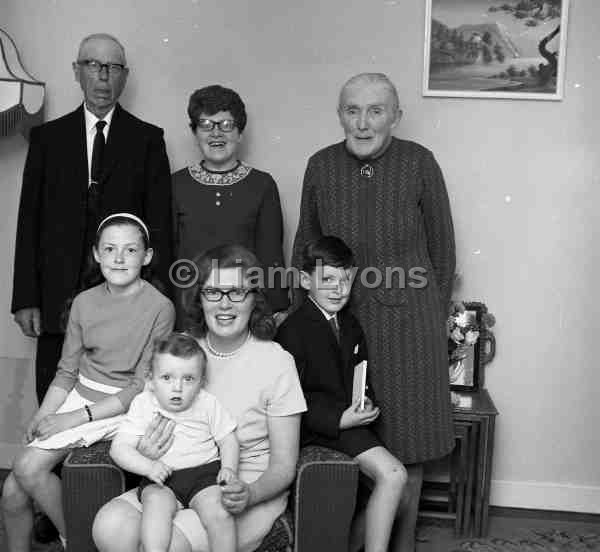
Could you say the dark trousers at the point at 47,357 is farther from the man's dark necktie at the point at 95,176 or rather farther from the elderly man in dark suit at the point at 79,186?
the man's dark necktie at the point at 95,176

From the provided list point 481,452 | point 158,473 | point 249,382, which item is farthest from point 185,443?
point 481,452

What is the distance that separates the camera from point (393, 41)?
349 centimetres

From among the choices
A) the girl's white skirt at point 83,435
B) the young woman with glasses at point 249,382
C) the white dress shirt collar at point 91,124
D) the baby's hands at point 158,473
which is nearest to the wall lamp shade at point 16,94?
the white dress shirt collar at point 91,124

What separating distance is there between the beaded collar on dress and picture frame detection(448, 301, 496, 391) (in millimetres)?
1073

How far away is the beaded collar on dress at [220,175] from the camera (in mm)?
3219

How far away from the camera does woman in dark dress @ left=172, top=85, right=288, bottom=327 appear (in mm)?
3176

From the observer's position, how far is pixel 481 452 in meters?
3.30

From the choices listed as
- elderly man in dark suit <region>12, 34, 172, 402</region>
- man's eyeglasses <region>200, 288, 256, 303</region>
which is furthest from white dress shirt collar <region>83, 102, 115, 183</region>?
man's eyeglasses <region>200, 288, 256, 303</region>

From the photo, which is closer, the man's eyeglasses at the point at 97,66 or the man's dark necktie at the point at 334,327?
the man's dark necktie at the point at 334,327

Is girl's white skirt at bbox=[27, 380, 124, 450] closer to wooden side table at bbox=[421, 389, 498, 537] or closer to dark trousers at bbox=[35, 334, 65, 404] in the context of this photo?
dark trousers at bbox=[35, 334, 65, 404]

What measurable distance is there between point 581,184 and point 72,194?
2.00m

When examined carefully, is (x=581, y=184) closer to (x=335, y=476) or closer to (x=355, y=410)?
(x=355, y=410)

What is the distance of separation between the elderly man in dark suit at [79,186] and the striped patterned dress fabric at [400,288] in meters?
0.72

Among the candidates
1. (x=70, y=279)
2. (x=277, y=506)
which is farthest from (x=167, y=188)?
(x=277, y=506)
